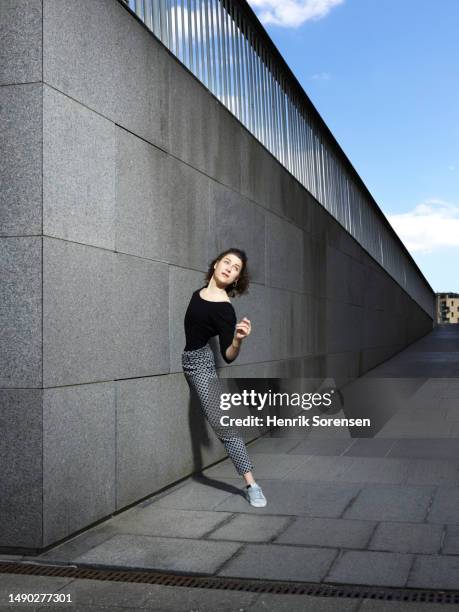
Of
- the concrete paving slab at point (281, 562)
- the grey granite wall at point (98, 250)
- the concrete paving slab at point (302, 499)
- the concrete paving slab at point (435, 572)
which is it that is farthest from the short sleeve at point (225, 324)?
the concrete paving slab at point (435, 572)

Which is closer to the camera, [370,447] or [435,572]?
[435,572]

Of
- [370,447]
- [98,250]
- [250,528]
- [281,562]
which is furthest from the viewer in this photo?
[370,447]

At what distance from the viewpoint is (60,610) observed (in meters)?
3.84

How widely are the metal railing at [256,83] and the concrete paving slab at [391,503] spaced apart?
394 centimetres

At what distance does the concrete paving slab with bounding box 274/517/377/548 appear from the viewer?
4852 mm

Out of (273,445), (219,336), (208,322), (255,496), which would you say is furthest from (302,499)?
(273,445)

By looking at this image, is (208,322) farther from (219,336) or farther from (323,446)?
(323,446)

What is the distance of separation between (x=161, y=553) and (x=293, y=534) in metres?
0.85

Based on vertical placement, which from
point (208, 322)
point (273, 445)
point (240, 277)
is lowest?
point (273, 445)

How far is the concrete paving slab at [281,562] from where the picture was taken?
169 inches

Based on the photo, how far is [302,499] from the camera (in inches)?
237

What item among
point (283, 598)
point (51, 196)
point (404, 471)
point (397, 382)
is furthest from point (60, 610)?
point (397, 382)

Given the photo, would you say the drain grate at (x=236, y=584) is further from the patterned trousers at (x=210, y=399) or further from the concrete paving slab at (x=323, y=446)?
the concrete paving slab at (x=323, y=446)

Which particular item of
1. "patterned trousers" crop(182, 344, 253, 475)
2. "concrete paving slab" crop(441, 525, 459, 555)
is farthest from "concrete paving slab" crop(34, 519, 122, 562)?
"concrete paving slab" crop(441, 525, 459, 555)
